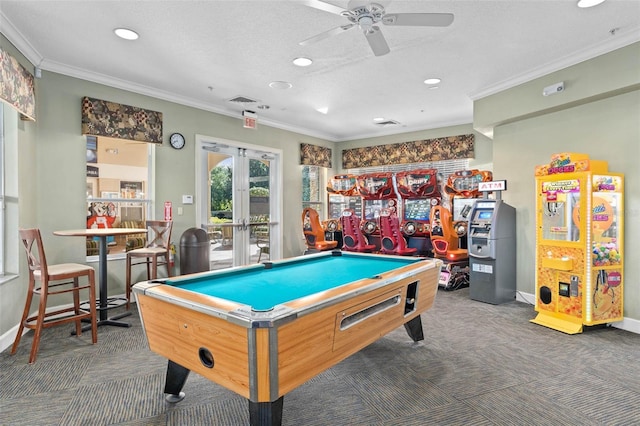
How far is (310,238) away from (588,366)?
4.87 metres

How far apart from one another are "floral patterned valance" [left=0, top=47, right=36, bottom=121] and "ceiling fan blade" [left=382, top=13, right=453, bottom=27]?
3193 mm

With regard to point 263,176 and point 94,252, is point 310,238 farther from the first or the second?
point 94,252

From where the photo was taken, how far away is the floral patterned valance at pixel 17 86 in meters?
3.02

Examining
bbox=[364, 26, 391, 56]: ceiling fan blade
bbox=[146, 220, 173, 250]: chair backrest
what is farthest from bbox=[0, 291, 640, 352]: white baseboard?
bbox=[364, 26, 391, 56]: ceiling fan blade

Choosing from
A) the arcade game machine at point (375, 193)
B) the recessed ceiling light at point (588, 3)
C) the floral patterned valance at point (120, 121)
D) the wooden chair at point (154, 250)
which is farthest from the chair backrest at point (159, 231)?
the recessed ceiling light at point (588, 3)

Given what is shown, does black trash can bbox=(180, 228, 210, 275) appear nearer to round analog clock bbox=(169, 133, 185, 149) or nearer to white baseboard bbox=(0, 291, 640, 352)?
round analog clock bbox=(169, 133, 185, 149)

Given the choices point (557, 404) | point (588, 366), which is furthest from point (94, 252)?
point (588, 366)

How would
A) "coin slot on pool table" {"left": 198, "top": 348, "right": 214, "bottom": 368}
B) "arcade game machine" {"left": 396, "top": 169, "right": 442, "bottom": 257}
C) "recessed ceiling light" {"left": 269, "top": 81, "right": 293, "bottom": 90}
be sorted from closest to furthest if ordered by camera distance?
"coin slot on pool table" {"left": 198, "top": 348, "right": 214, "bottom": 368} < "recessed ceiling light" {"left": 269, "top": 81, "right": 293, "bottom": 90} < "arcade game machine" {"left": 396, "top": 169, "right": 442, "bottom": 257}

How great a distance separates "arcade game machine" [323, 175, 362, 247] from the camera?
7334 millimetres

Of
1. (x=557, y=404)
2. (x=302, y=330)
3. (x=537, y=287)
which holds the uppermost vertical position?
(x=302, y=330)

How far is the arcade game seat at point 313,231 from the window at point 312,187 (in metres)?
0.72

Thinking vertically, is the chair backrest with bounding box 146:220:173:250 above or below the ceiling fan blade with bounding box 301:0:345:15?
below

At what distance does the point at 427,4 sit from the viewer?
2.92 m

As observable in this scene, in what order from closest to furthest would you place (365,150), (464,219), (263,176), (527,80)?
(527,80) → (464,219) → (263,176) → (365,150)
